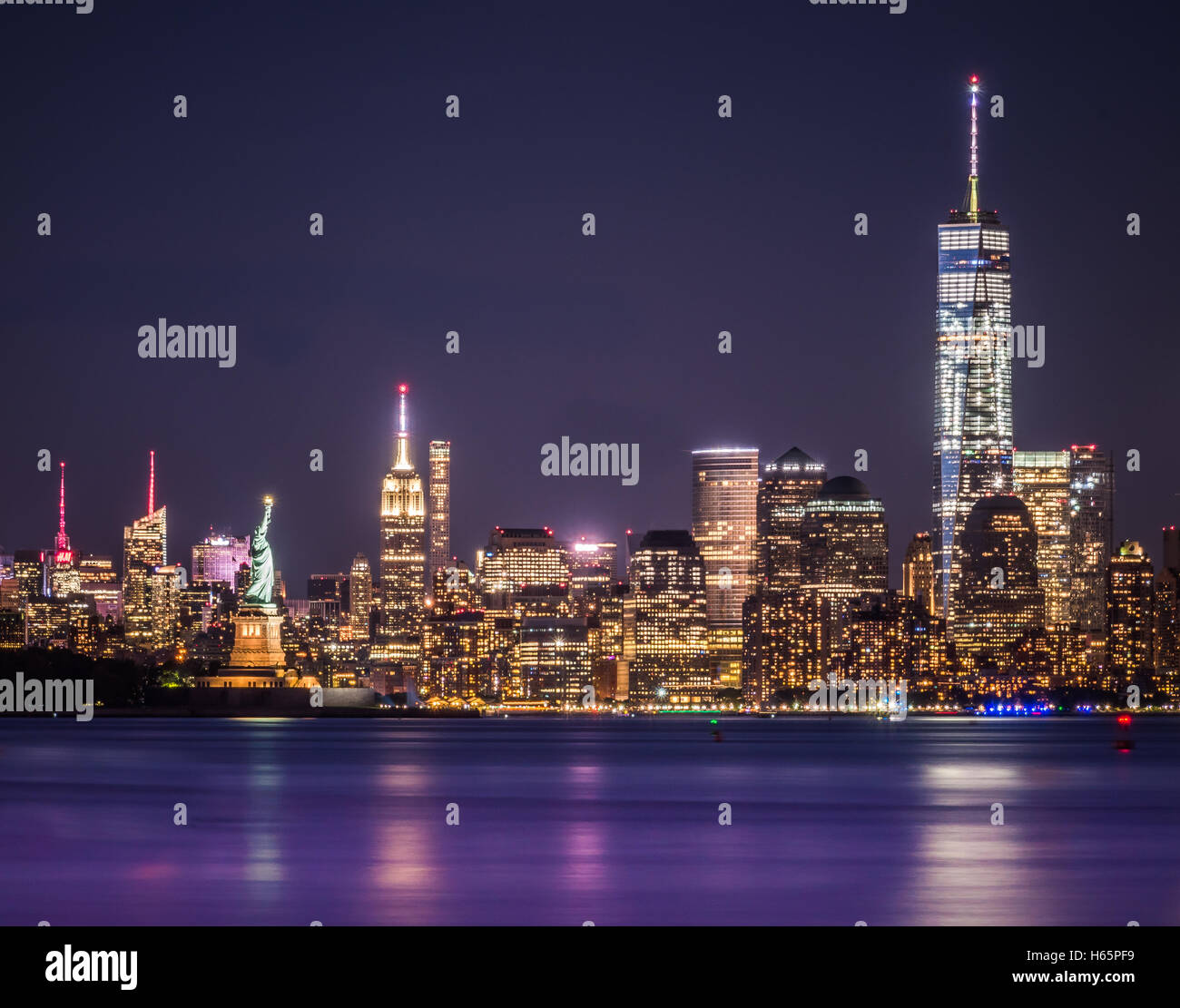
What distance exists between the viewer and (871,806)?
293ft

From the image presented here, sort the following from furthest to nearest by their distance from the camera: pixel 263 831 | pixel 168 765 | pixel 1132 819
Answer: pixel 168 765
pixel 1132 819
pixel 263 831

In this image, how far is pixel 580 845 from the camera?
Answer: 64750mm

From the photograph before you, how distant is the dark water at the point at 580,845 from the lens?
4712 cm

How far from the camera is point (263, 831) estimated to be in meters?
69.8

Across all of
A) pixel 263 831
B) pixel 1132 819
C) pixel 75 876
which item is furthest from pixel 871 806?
pixel 75 876

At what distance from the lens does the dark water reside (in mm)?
47125

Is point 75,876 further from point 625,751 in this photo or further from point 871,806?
point 625,751

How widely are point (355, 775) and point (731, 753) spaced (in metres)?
52.4
